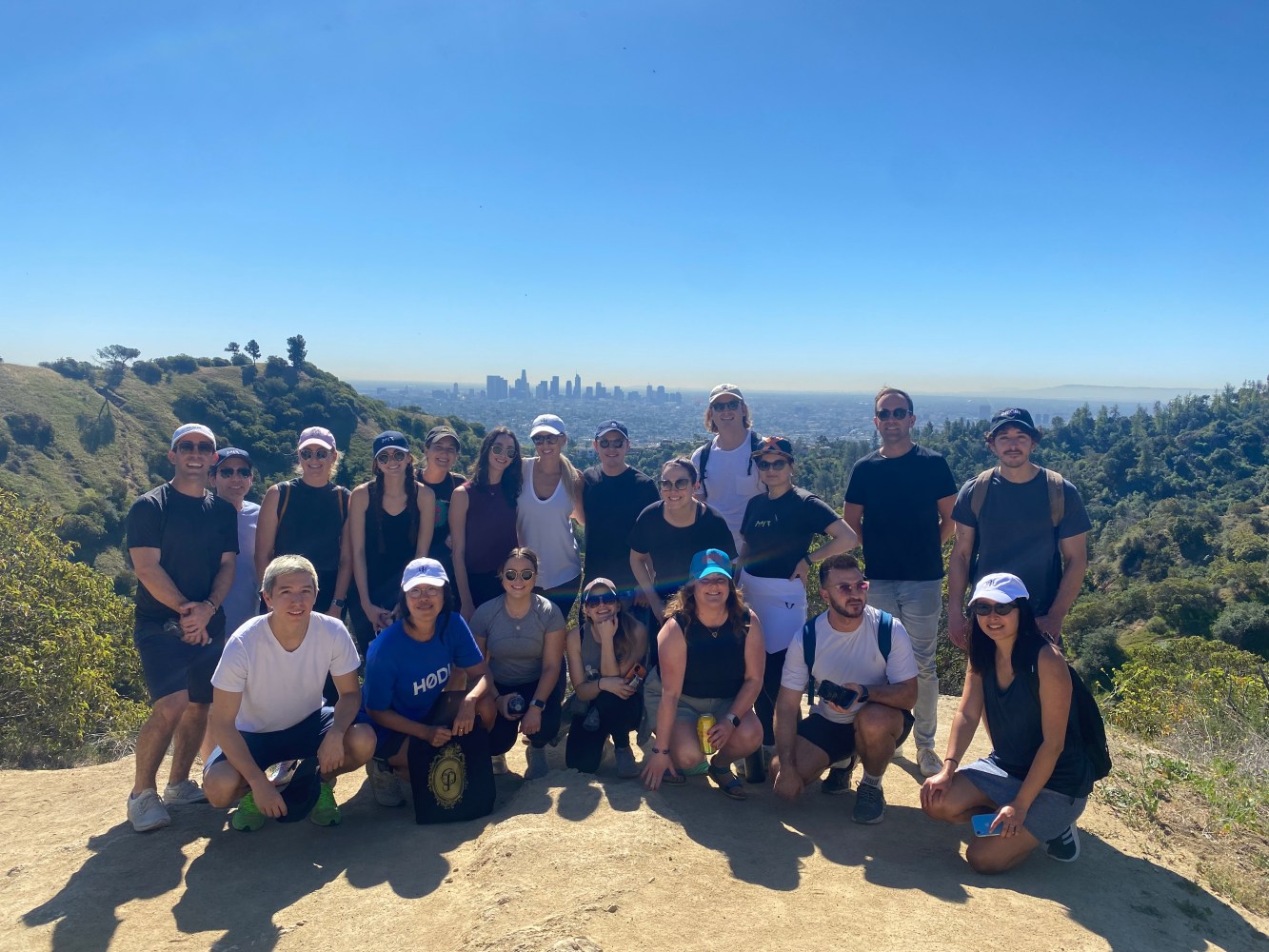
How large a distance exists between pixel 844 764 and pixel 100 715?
839cm

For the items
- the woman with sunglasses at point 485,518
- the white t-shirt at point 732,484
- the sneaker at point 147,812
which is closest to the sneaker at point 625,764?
the woman with sunglasses at point 485,518

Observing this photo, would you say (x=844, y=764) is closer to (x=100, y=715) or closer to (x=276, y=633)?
(x=276, y=633)

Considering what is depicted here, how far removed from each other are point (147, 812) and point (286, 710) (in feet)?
→ 3.73

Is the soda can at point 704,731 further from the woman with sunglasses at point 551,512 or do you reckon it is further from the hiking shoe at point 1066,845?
the hiking shoe at point 1066,845

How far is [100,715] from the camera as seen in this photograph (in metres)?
8.31

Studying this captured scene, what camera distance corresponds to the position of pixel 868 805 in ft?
14.8

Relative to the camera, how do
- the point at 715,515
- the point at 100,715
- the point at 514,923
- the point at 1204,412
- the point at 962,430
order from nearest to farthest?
the point at 514,923 < the point at 715,515 < the point at 100,715 < the point at 962,430 < the point at 1204,412

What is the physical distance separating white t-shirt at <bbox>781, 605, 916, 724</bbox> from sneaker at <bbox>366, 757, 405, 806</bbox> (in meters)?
2.69

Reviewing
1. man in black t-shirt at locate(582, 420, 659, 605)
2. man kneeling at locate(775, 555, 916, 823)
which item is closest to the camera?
man kneeling at locate(775, 555, 916, 823)

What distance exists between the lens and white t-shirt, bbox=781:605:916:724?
14.9ft

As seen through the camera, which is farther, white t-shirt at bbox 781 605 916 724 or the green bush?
the green bush

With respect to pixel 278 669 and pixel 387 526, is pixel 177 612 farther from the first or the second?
pixel 387 526

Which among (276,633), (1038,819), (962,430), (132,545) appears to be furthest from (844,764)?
(962,430)

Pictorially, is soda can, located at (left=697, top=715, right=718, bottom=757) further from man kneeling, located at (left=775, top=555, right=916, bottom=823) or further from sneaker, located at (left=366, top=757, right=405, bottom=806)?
sneaker, located at (left=366, top=757, right=405, bottom=806)
